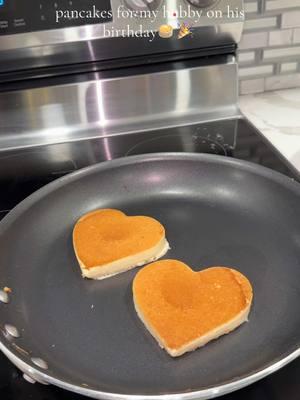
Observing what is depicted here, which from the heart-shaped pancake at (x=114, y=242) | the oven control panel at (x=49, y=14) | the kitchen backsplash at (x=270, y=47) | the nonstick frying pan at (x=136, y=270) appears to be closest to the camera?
the nonstick frying pan at (x=136, y=270)

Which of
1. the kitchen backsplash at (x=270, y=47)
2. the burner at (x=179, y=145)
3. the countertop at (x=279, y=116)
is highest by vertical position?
the kitchen backsplash at (x=270, y=47)

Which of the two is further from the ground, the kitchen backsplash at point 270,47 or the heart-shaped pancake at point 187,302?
the kitchen backsplash at point 270,47

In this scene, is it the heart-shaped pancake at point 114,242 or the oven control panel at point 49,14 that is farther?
the oven control panel at point 49,14

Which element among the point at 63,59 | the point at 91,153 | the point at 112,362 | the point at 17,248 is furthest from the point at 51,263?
the point at 63,59

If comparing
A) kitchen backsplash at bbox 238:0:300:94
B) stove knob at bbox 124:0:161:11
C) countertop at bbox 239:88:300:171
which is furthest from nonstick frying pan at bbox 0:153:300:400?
kitchen backsplash at bbox 238:0:300:94

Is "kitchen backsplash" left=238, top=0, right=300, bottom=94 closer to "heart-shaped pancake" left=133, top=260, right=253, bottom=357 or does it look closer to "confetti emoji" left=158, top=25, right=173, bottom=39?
"confetti emoji" left=158, top=25, right=173, bottom=39

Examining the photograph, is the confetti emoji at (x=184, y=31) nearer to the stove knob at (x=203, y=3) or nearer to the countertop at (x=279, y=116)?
the stove knob at (x=203, y=3)

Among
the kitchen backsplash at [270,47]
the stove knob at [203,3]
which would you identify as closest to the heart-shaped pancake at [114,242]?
the stove knob at [203,3]

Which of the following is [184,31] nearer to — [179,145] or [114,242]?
[179,145]
